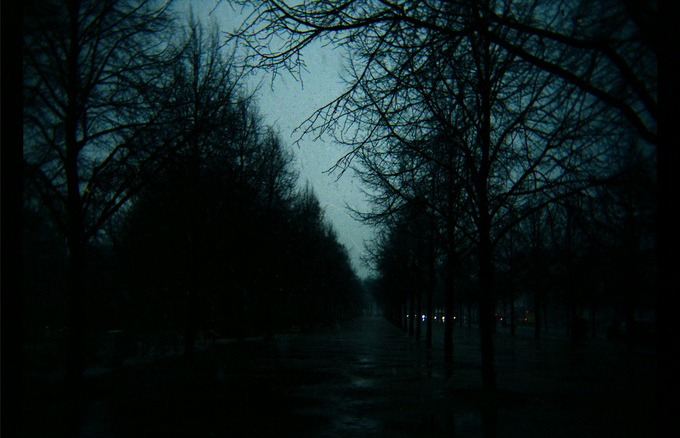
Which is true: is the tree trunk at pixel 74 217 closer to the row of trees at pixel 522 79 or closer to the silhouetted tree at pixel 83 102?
the silhouetted tree at pixel 83 102

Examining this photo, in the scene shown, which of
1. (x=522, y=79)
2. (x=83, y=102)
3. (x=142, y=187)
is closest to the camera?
(x=522, y=79)

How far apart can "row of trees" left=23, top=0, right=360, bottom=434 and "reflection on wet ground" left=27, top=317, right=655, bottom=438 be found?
1.30 metres

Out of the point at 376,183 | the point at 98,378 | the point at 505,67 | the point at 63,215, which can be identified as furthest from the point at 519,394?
the point at 63,215

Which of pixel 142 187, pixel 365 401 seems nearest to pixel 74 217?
pixel 142 187

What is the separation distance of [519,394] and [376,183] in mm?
5332

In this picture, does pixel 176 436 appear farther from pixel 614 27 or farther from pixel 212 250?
pixel 212 250

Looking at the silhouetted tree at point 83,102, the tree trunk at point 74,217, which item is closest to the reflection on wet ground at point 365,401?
the tree trunk at point 74,217

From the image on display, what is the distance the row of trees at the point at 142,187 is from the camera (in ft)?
37.5

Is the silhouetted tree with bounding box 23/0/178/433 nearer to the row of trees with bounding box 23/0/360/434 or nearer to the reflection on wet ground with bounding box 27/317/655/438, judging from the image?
the row of trees with bounding box 23/0/360/434

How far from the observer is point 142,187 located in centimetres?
1383

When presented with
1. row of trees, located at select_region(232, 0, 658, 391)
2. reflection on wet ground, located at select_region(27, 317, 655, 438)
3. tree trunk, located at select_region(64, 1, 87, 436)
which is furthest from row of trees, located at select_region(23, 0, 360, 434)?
row of trees, located at select_region(232, 0, 658, 391)

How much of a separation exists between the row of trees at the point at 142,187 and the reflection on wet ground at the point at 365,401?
1.30 meters

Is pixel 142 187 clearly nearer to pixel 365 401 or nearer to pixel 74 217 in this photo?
pixel 74 217

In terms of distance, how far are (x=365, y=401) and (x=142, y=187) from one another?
7.53 metres
